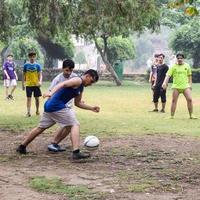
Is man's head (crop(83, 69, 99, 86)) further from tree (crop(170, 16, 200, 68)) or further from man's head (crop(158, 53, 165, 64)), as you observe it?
tree (crop(170, 16, 200, 68))

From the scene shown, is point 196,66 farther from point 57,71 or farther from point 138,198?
point 138,198

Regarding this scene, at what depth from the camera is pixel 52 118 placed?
903cm

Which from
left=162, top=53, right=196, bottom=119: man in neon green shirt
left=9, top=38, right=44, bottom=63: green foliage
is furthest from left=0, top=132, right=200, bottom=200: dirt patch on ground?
left=9, top=38, right=44, bottom=63: green foliage

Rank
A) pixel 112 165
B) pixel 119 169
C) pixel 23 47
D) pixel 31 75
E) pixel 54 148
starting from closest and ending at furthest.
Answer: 1. pixel 119 169
2. pixel 112 165
3. pixel 54 148
4. pixel 31 75
5. pixel 23 47

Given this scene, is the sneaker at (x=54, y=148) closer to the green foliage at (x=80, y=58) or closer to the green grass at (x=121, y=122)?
the green grass at (x=121, y=122)

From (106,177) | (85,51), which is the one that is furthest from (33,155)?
(85,51)

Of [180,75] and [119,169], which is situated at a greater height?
[180,75]

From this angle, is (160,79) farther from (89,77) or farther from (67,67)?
(89,77)

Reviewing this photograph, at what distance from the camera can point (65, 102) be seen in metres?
8.90

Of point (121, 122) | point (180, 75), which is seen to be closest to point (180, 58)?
point (180, 75)

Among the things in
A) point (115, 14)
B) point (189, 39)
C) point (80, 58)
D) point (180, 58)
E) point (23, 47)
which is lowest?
point (80, 58)

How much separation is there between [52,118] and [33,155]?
73 centimetres

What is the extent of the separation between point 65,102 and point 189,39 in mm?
35738

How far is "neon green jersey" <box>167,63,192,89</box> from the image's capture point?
14750 millimetres
